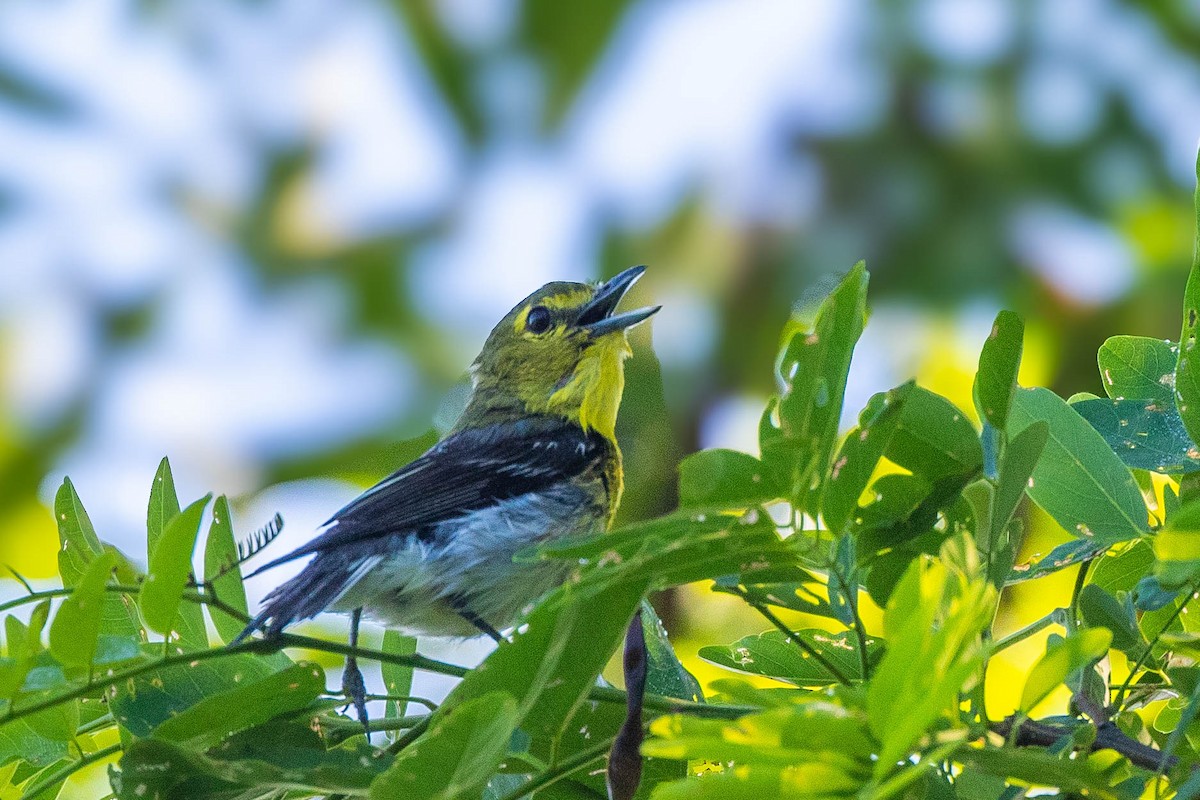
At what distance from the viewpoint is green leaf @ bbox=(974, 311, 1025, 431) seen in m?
1.15

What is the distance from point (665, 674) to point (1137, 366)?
684 mm

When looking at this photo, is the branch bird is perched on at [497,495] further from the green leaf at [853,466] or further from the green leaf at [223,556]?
the green leaf at [853,466]

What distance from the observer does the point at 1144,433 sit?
1410mm

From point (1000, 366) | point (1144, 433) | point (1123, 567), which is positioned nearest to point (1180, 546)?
point (1000, 366)

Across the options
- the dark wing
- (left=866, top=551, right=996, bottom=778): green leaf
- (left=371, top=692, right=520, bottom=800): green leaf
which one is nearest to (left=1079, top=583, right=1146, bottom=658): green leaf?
(left=866, top=551, right=996, bottom=778): green leaf

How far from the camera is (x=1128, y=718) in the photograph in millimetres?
1404

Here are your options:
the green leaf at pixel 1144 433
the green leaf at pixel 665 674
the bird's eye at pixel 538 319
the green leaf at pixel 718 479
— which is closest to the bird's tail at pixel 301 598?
the green leaf at pixel 665 674

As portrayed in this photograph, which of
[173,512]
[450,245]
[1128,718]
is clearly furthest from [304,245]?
[1128,718]

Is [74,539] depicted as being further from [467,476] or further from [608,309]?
[608,309]

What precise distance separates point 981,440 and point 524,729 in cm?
52

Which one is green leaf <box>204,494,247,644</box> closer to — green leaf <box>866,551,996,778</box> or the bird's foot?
the bird's foot

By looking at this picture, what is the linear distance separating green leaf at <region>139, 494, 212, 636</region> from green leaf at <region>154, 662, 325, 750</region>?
0.08 m

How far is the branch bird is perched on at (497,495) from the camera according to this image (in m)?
2.40

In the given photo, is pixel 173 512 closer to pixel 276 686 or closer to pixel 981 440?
pixel 276 686
